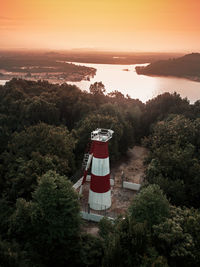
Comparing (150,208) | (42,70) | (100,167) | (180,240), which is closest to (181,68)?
(42,70)

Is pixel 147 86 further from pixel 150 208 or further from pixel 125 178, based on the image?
pixel 150 208

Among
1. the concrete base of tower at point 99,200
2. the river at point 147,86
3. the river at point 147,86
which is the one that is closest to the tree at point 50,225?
the concrete base of tower at point 99,200

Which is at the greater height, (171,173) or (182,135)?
(182,135)

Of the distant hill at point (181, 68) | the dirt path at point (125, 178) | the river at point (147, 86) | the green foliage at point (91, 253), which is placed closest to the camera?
the green foliage at point (91, 253)

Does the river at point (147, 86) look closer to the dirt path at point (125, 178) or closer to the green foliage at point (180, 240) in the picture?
the dirt path at point (125, 178)

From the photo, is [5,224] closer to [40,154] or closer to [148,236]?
[40,154]

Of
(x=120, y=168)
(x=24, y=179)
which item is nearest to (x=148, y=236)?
(x=24, y=179)
